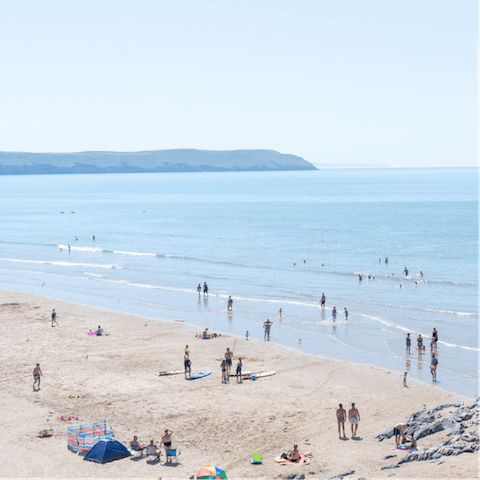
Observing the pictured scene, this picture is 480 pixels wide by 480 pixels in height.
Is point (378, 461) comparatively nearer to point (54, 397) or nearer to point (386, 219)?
point (54, 397)

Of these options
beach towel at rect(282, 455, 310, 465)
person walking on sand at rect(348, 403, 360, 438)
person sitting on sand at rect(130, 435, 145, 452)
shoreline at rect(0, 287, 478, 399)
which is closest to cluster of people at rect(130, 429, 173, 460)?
person sitting on sand at rect(130, 435, 145, 452)

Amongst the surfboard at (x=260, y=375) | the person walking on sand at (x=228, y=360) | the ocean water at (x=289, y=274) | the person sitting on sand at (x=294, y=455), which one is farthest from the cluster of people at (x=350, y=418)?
the ocean water at (x=289, y=274)

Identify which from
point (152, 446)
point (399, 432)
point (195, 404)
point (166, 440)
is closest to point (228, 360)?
point (195, 404)

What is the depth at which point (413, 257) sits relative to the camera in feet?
215

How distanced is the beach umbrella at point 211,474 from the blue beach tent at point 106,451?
10.7 ft

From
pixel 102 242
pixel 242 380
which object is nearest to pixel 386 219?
pixel 102 242

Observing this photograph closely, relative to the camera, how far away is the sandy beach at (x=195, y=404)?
1645 cm

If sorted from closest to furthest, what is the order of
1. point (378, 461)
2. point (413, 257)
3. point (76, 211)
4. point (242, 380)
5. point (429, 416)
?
point (378, 461) < point (429, 416) < point (242, 380) < point (413, 257) < point (76, 211)

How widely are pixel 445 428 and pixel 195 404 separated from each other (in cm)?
908

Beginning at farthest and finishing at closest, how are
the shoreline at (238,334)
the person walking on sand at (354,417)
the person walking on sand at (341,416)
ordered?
the shoreline at (238,334) < the person walking on sand at (354,417) < the person walking on sand at (341,416)

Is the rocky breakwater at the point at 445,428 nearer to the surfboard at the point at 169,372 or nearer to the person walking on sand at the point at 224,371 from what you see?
the person walking on sand at the point at 224,371

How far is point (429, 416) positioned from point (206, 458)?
26.2 ft

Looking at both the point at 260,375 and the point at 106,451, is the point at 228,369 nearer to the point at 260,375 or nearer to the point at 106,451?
the point at 260,375

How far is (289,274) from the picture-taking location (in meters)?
54.8
